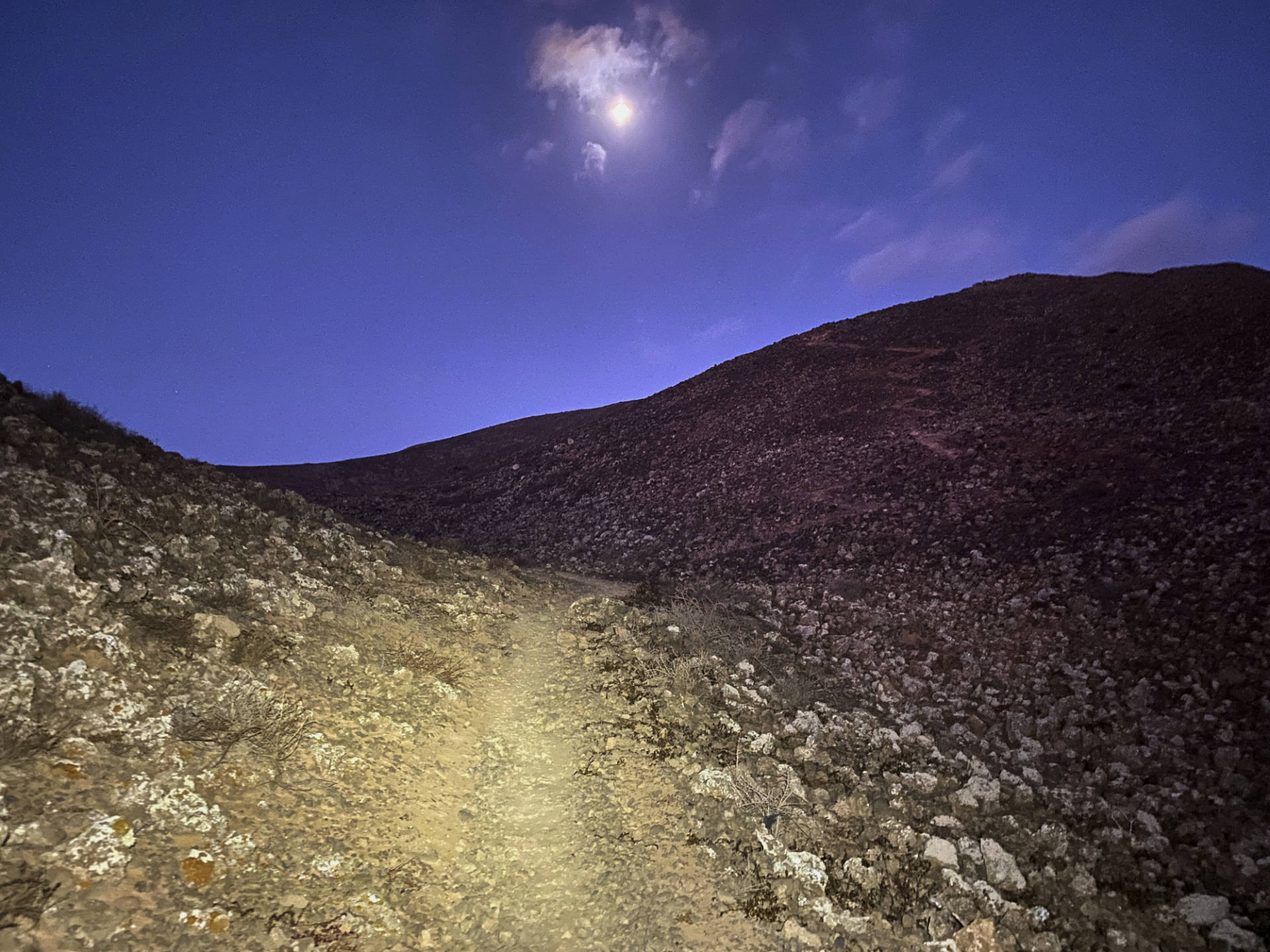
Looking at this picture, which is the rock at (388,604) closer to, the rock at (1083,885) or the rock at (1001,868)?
the rock at (1001,868)

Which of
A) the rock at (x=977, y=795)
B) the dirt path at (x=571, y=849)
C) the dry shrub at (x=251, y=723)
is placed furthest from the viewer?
the rock at (x=977, y=795)

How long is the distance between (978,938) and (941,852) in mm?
777

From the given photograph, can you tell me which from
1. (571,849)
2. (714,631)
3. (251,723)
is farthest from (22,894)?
(714,631)

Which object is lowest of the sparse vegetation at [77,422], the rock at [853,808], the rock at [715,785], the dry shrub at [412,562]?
the rock at [853,808]

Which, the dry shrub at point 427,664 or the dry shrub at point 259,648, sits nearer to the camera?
the dry shrub at point 259,648

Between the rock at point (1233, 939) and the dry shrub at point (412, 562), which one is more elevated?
the dry shrub at point (412, 562)

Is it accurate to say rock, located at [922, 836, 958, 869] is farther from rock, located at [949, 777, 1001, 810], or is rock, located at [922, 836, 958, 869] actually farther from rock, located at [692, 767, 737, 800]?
rock, located at [692, 767, 737, 800]

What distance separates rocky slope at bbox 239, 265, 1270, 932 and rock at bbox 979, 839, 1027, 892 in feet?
2.18

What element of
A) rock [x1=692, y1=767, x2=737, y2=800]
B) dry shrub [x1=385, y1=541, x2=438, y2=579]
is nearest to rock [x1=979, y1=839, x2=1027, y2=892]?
rock [x1=692, y1=767, x2=737, y2=800]

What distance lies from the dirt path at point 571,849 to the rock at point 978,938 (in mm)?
1372

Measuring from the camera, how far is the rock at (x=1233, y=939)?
4.47 metres

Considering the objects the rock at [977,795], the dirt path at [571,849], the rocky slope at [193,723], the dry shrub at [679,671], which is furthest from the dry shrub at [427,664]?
the rock at [977,795]

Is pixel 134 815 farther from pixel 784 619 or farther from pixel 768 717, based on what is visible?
pixel 784 619

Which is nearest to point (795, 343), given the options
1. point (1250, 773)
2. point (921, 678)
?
point (921, 678)
